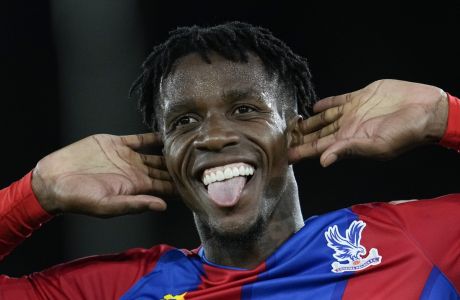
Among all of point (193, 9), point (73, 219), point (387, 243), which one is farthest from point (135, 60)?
point (387, 243)

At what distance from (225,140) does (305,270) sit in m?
0.47

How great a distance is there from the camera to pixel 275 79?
2906 mm

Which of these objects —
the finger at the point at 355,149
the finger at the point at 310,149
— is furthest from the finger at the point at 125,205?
the finger at the point at 355,149

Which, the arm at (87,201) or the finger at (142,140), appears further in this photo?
the finger at (142,140)

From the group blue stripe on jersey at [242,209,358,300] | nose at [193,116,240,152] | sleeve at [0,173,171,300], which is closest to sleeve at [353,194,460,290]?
blue stripe on jersey at [242,209,358,300]

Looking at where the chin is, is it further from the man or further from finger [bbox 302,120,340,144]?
finger [bbox 302,120,340,144]

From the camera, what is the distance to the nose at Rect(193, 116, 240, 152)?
270 cm

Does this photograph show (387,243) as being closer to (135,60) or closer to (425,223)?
(425,223)

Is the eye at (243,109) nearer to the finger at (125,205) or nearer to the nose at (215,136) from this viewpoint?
the nose at (215,136)

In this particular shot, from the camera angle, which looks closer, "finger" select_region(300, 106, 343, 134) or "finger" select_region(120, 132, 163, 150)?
"finger" select_region(300, 106, 343, 134)

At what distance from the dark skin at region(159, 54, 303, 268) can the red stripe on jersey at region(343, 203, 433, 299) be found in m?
0.31

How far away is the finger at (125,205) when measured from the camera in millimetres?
2744

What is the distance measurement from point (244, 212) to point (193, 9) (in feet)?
4.96

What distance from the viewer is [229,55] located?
283 centimetres
